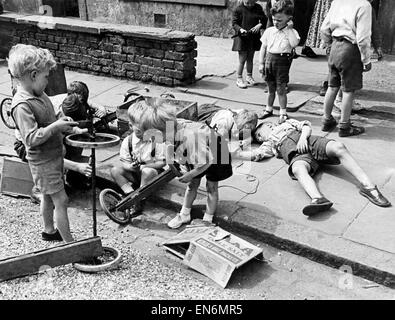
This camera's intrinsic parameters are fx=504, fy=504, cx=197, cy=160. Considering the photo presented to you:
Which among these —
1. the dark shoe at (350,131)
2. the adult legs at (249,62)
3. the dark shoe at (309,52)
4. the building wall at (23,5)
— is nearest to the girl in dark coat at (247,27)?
the adult legs at (249,62)

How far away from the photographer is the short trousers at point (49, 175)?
3.68 metres

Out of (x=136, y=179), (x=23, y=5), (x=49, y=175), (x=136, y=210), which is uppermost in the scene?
(x=23, y=5)

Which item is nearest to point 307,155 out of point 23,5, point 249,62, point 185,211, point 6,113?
point 185,211

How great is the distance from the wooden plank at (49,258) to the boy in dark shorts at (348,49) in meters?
3.16

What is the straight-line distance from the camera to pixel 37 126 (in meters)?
3.53

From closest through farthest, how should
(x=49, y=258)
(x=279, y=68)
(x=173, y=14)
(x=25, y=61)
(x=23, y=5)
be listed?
(x=25, y=61)
(x=49, y=258)
(x=279, y=68)
(x=173, y=14)
(x=23, y=5)

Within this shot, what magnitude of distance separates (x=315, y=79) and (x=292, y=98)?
0.99 meters

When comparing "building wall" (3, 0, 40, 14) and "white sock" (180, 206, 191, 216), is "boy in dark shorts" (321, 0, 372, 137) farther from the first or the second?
"building wall" (3, 0, 40, 14)

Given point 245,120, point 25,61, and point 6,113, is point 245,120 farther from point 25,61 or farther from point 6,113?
point 6,113

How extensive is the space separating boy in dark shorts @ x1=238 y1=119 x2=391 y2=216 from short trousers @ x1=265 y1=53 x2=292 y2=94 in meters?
0.69

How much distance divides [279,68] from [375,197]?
212 cm

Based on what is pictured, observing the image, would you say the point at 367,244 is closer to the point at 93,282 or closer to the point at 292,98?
the point at 93,282

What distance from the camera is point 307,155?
4664 millimetres

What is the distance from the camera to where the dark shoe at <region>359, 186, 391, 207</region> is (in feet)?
13.8
